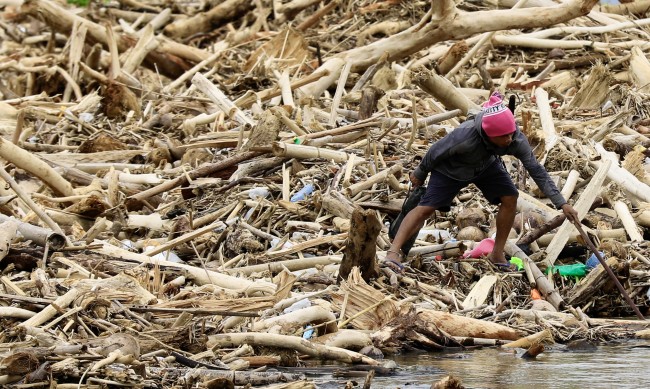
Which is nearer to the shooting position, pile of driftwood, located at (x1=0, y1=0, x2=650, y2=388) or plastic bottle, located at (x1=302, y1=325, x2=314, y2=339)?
pile of driftwood, located at (x1=0, y1=0, x2=650, y2=388)

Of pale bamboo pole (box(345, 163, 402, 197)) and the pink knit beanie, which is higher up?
the pink knit beanie

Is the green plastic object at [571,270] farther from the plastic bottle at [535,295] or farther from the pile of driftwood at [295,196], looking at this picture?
the plastic bottle at [535,295]

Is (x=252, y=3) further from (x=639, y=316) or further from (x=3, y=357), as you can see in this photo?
(x=3, y=357)

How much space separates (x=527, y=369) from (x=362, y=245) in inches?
64.8

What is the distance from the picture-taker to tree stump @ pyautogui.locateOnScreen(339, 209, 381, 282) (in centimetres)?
802

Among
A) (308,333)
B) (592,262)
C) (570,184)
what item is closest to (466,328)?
(308,333)

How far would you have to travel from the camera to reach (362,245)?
813cm

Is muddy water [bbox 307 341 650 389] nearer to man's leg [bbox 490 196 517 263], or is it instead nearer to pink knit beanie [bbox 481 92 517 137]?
man's leg [bbox 490 196 517 263]

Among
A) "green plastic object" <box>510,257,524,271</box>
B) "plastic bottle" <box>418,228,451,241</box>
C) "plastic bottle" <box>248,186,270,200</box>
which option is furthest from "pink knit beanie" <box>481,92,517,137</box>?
"plastic bottle" <box>248,186,270,200</box>

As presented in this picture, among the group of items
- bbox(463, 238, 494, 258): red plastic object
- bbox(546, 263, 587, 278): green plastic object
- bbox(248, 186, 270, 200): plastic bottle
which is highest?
bbox(248, 186, 270, 200): plastic bottle

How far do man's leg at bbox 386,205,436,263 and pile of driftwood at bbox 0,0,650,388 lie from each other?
0.28 meters

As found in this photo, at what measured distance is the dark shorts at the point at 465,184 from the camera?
869cm

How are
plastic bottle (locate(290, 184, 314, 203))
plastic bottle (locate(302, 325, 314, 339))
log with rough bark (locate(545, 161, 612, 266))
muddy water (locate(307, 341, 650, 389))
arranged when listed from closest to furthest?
muddy water (locate(307, 341, 650, 389)), plastic bottle (locate(302, 325, 314, 339)), log with rough bark (locate(545, 161, 612, 266)), plastic bottle (locate(290, 184, 314, 203))

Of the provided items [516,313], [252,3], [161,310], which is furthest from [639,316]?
[252,3]
